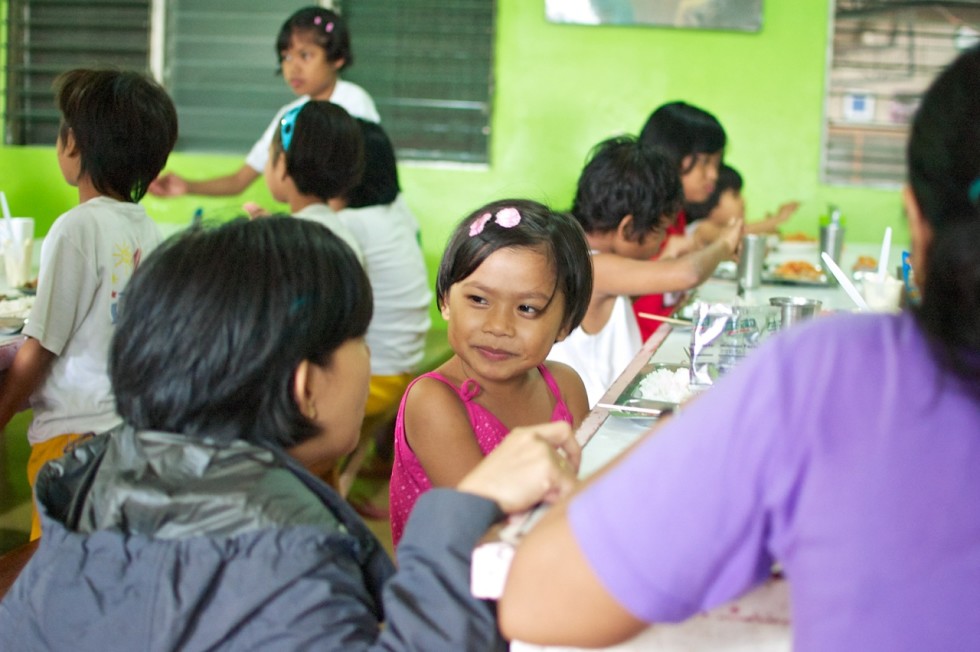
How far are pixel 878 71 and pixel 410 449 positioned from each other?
371 cm

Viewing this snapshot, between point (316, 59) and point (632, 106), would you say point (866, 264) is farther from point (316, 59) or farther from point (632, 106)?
point (316, 59)

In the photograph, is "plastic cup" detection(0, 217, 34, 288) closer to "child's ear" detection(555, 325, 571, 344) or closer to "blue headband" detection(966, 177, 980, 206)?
"child's ear" detection(555, 325, 571, 344)

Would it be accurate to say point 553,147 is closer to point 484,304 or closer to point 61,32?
point 61,32

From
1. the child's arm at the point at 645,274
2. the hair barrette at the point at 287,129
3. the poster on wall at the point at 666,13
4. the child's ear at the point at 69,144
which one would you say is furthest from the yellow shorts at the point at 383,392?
the poster on wall at the point at 666,13

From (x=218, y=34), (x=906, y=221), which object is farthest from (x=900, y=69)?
(x=906, y=221)

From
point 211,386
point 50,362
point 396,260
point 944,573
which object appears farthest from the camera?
point 396,260

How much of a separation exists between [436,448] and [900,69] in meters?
3.74

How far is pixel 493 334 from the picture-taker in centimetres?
164

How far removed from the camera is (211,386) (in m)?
0.97

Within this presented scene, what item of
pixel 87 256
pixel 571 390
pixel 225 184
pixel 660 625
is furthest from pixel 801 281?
pixel 660 625

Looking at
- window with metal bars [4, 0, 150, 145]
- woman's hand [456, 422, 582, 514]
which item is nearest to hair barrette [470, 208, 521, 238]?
woman's hand [456, 422, 582, 514]

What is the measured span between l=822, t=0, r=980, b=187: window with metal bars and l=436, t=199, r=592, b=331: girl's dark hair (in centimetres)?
322

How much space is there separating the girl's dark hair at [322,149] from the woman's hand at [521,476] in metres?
2.06

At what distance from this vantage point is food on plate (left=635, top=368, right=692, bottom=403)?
155cm
